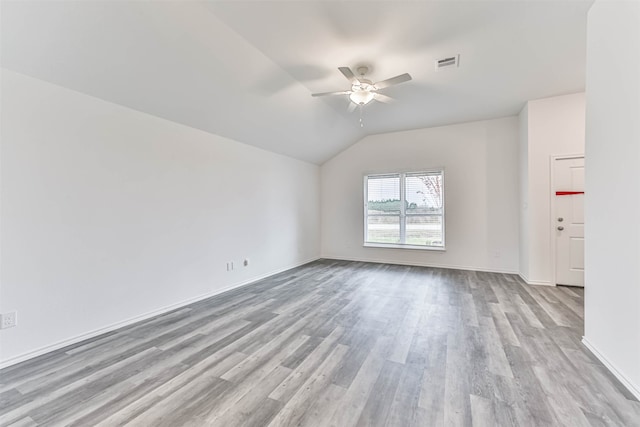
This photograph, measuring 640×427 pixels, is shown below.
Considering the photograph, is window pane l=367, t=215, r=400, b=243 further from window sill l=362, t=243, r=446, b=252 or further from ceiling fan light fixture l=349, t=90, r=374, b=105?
ceiling fan light fixture l=349, t=90, r=374, b=105

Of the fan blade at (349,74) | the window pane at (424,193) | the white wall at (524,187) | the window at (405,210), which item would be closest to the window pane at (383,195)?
the window at (405,210)

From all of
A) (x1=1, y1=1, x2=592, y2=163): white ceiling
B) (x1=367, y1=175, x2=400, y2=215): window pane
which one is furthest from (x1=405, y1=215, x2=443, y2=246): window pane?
(x1=1, y1=1, x2=592, y2=163): white ceiling

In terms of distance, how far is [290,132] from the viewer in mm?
4719

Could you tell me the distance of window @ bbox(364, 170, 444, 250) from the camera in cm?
561

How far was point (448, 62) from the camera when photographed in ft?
10.1

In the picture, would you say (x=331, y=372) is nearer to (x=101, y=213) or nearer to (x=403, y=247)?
(x=101, y=213)

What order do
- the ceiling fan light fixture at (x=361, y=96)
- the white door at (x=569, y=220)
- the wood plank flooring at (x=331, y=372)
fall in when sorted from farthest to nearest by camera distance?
the white door at (x=569, y=220), the ceiling fan light fixture at (x=361, y=96), the wood plank flooring at (x=331, y=372)

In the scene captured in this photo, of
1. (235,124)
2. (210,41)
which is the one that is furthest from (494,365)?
(235,124)

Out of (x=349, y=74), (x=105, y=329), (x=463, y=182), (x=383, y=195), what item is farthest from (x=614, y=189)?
(x=105, y=329)

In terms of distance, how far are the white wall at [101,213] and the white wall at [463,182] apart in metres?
3.07

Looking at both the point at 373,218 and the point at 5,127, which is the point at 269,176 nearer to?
the point at 373,218

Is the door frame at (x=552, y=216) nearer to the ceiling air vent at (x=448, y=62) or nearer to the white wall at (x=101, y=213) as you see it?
the ceiling air vent at (x=448, y=62)

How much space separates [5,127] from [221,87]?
1.86 meters

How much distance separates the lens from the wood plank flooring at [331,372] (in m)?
1.59
